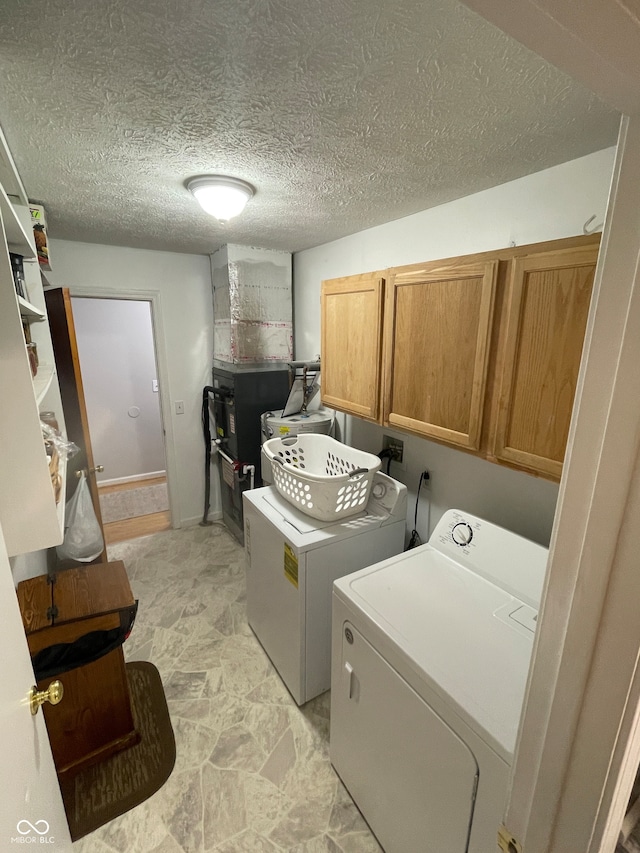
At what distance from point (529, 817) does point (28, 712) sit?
A: 0.96 m

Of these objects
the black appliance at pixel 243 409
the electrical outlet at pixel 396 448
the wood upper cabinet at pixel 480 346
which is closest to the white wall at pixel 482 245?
the electrical outlet at pixel 396 448

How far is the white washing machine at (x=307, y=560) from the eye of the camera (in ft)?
5.52

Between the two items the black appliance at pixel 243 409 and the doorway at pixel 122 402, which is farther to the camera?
the doorway at pixel 122 402

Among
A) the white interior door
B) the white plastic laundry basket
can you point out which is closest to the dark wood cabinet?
the white interior door

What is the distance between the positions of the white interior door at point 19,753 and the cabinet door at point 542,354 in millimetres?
1361

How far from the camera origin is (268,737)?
1.73m

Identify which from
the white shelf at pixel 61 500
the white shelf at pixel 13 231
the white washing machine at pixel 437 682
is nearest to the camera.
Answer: the white washing machine at pixel 437 682

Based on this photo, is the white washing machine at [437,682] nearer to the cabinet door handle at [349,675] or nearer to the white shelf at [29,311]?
the cabinet door handle at [349,675]

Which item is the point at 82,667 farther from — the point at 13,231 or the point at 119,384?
the point at 119,384

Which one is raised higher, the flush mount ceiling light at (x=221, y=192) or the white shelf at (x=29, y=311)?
the flush mount ceiling light at (x=221, y=192)

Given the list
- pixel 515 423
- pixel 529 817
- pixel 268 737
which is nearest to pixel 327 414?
pixel 515 423

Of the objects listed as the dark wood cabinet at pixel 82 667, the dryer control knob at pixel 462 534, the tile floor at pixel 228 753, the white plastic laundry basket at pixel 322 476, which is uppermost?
the white plastic laundry basket at pixel 322 476

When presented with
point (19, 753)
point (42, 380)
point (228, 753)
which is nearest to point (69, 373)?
point (42, 380)

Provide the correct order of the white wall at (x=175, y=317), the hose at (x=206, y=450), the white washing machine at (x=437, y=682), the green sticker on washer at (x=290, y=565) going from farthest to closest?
the hose at (x=206, y=450)
the white wall at (x=175, y=317)
the green sticker on washer at (x=290, y=565)
the white washing machine at (x=437, y=682)
